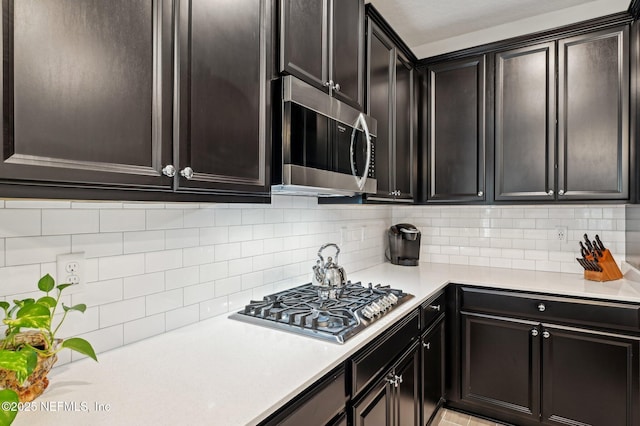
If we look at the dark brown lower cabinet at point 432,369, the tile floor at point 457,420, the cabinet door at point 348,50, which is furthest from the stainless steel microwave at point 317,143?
the tile floor at point 457,420

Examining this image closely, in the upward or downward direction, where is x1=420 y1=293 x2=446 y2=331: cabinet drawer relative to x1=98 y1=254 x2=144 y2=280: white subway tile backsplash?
downward

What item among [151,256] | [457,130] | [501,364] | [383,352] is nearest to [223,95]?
[151,256]

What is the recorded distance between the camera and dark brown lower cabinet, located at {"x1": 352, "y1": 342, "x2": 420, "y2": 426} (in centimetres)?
132

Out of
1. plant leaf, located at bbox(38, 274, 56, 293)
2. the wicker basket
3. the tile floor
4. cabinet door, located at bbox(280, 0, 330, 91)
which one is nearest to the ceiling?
cabinet door, located at bbox(280, 0, 330, 91)

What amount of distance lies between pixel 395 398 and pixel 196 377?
3.21ft

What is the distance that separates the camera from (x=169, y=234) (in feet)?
4.39

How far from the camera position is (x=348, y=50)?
175cm

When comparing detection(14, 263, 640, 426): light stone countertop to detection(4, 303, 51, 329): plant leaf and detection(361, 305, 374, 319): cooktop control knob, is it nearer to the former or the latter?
detection(361, 305, 374, 319): cooktop control knob

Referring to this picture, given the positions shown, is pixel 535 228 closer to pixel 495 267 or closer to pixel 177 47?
pixel 495 267

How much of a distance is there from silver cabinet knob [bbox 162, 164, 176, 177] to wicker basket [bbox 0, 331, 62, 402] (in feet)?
1.65

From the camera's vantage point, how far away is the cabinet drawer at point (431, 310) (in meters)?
1.92

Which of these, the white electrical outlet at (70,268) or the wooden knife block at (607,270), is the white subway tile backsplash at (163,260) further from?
the wooden knife block at (607,270)

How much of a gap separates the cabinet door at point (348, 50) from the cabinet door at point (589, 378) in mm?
1785

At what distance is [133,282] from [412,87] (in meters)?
2.26
